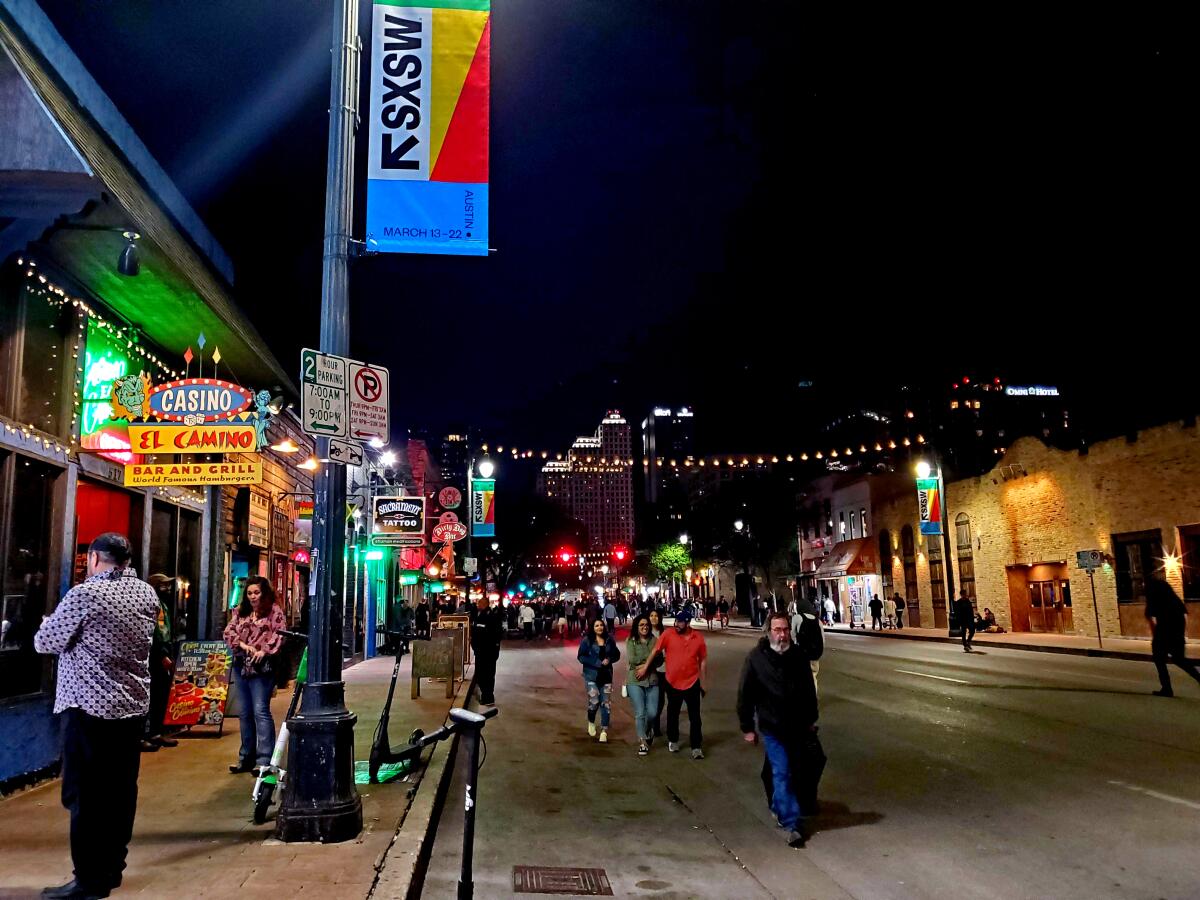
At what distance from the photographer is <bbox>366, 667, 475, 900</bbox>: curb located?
5301mm

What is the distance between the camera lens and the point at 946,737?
35.9 feet

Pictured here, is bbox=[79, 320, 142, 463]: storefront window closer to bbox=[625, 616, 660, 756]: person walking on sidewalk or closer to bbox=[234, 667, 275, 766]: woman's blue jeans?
bbox=[234, 667, 275, 766]: woman's blue jeans

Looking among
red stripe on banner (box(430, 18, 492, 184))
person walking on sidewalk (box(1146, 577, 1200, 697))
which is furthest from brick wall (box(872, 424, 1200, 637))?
red stripe on banner (box(430, 18, 492, 184))

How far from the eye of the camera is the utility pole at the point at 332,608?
613 centimetres

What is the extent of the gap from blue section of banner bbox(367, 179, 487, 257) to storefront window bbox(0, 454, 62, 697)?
4301mm

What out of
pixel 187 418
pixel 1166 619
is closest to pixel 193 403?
pixel 187 418

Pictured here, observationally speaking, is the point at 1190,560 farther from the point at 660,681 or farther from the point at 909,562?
the point at 660,681

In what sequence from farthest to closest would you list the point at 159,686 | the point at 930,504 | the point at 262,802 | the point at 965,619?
the point at 930,504, the point at 965,619, the point at 159,686, the point at 262,802

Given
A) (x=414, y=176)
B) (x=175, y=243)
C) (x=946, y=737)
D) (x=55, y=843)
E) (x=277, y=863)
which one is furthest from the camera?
(x=946, y=737)

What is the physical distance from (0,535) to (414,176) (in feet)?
16.5

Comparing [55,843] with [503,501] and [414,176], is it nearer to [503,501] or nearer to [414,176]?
[414,176]

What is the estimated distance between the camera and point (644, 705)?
36.1 feet

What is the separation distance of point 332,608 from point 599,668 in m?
5.87

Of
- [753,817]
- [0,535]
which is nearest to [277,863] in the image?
[753,817]
